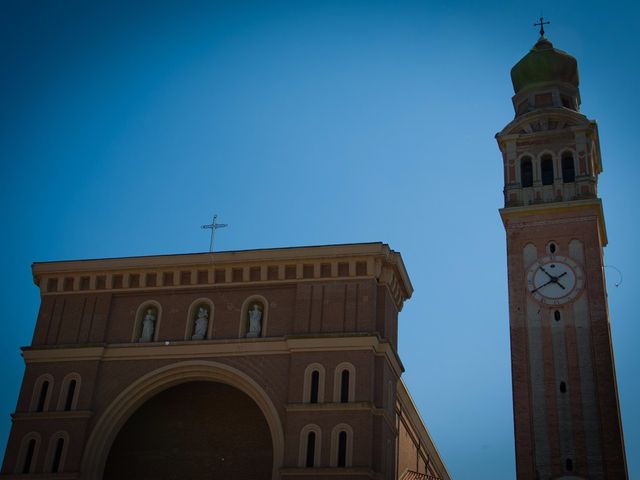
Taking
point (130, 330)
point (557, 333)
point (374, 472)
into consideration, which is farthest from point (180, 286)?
point (557, 333)

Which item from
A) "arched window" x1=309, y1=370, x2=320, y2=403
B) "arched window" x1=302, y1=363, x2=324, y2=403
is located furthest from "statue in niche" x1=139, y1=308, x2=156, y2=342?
"arched window" x1=309, y1=370, x2=320, y2=403

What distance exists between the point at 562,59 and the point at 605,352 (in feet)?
52.6

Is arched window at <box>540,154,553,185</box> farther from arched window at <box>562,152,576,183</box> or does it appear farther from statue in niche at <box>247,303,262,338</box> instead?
statue in niche at <box>247,303,262,338</box>

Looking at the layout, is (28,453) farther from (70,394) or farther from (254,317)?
(254,317)

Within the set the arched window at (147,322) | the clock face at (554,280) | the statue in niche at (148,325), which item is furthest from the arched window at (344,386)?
the clock face at (554,280)

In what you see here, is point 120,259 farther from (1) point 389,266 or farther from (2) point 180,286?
(1) point 389,266

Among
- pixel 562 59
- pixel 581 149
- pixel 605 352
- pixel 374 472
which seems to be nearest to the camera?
pixel 374 472

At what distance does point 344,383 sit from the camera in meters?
29.1

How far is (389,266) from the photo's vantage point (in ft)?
101

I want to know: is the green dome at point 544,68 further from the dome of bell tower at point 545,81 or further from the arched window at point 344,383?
the arched window at point 344,383

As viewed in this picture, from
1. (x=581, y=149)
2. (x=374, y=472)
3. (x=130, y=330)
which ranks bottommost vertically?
(x=374, y=472)

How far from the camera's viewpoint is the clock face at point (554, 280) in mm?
38469

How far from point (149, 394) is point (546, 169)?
21464 millimetres

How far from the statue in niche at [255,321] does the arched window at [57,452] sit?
701 cm
